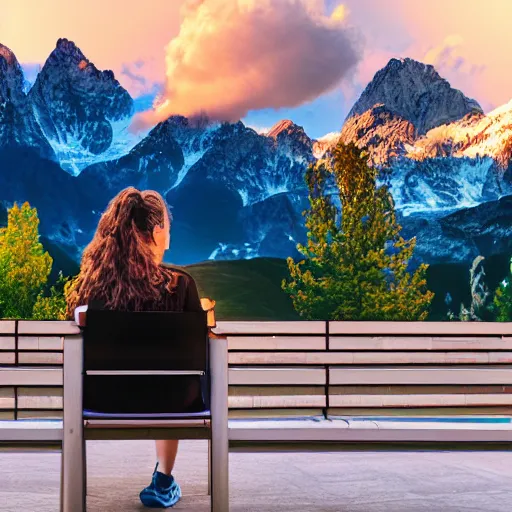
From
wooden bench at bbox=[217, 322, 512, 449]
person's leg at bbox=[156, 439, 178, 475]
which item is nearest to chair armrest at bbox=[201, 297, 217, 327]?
person's leg at bbox=[156, 439, 178, 475]

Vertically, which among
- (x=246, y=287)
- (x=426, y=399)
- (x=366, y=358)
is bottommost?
(x=426, y=399)

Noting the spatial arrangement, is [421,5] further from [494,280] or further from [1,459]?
[1,459]

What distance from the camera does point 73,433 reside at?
2.21m

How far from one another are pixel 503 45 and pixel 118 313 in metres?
7.13

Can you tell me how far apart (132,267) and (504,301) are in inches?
260

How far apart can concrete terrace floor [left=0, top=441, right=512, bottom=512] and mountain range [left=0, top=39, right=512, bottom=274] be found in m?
4.17

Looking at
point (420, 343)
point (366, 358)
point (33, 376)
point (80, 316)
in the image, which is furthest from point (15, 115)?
point (80, 316)

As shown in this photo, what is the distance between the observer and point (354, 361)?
30.3 ft

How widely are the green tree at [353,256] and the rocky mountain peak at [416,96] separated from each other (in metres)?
0.50

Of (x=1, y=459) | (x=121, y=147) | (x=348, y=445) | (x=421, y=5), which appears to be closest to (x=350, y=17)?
(x=421, y=5)

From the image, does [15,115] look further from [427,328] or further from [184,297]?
[184,297]

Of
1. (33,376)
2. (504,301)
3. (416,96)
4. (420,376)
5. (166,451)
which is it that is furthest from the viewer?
(416,96)

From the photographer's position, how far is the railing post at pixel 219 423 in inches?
88.4

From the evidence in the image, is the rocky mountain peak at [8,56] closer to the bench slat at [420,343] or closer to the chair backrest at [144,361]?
the bench slat at [420,343]
